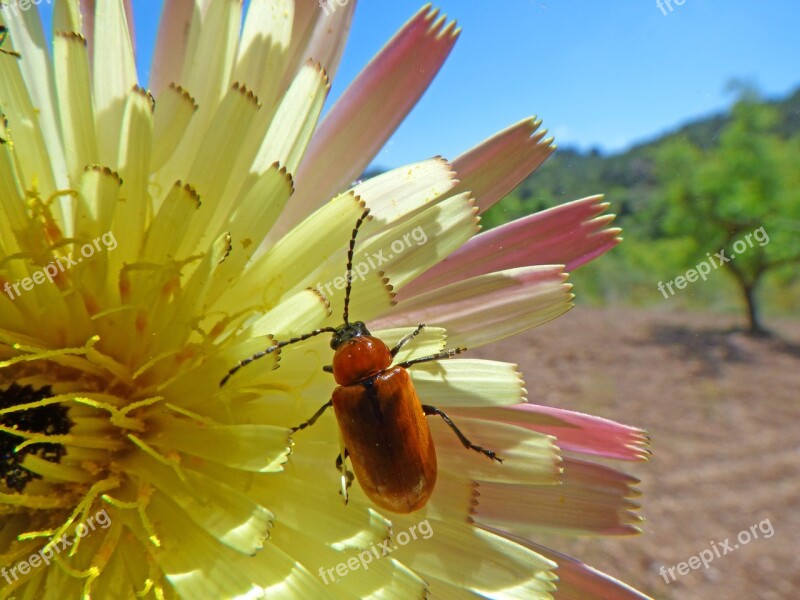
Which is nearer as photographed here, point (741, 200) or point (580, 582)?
point (580, 582)

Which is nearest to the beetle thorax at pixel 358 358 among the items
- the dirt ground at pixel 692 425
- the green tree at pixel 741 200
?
the dirt ground at pixel 692 425

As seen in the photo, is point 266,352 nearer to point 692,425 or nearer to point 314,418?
point 314,418

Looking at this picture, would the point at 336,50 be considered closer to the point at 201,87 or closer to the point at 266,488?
the point at 201,87

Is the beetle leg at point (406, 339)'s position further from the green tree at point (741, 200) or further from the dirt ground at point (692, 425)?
the green tree at point (741, 200)

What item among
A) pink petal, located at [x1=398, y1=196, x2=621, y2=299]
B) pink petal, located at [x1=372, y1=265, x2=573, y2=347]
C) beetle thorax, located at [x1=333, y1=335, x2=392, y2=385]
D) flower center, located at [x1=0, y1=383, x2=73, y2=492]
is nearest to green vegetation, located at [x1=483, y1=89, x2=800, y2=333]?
pink petal, located at [x1=398, y1=196, x2=621, y2=299]

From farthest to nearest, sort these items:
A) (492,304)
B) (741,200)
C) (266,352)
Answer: (741,200) → (492,304) → (266,352)

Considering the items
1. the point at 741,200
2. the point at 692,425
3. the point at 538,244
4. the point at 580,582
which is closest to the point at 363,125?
the point at 538,244
